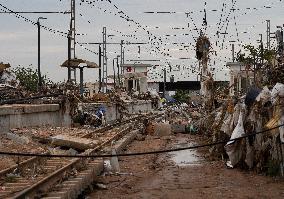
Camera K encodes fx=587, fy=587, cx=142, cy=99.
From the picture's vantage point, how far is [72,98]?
30.3 meters

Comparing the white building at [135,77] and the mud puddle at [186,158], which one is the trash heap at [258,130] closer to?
the mud puddle at [186,158]

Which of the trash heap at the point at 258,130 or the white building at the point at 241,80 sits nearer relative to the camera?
the trash heap at the point at 258,130

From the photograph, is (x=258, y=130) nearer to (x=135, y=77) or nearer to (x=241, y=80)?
(x=241, y=80)

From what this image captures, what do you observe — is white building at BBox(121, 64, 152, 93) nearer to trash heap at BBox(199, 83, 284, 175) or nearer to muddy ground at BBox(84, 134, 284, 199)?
muddy ground at BBox(84, 134, 284, 199)

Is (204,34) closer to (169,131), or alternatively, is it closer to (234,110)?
(169,131)

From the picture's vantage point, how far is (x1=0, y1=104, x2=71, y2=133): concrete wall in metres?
21.7

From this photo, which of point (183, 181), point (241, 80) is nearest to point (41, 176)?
point (183, 181)

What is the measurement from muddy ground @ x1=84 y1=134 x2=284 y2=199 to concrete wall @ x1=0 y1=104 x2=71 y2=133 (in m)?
5.05

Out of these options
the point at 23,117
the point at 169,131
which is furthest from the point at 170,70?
the point at 23,117

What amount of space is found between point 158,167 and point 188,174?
6.23 feet

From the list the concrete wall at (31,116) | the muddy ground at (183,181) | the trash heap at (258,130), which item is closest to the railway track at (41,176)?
the muddy ground at (183,181)

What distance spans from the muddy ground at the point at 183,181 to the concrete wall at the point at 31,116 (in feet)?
16.6

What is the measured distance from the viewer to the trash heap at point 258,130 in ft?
45.6

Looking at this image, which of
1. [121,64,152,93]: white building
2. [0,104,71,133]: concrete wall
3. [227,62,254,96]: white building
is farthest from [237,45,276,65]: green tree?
[121,64,152,93]: white building
